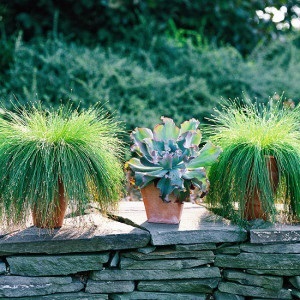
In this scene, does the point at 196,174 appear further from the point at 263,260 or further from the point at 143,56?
the point at 143,56

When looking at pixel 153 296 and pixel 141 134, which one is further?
pixel 141 134

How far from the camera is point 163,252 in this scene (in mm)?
2561

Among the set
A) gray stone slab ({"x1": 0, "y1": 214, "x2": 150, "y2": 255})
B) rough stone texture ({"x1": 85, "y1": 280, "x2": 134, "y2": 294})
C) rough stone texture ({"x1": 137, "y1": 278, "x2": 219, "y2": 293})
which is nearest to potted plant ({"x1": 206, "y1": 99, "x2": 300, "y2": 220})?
rough stone texture ({"x1": 137, "y1": 278, "x2": 219, "y2": 293})

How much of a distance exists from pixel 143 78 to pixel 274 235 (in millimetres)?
2668

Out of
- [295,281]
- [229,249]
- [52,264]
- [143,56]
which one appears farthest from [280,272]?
[143,56]

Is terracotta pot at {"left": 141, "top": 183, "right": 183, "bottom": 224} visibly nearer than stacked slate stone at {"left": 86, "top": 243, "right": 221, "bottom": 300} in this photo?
No

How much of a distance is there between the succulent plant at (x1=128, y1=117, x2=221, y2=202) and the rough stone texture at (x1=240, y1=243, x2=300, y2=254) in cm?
32

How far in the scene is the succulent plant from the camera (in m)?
2.59

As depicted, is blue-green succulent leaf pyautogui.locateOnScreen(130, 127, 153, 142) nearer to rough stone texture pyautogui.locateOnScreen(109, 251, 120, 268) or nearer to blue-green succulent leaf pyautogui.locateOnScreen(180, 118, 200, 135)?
blue-green succulent leaf pyautogui.locateOnScreen(180, 118, 200, 135)

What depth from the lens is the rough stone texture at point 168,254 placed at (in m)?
2.55

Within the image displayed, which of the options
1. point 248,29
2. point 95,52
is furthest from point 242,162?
point 248,29

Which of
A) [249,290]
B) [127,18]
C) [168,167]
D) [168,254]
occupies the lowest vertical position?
[249,290]

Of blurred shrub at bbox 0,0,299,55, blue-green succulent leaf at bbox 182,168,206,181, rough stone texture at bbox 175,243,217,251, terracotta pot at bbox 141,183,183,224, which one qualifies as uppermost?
blurred shrub at bbox 0,0,299,55

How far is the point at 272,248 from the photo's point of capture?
102 inches
